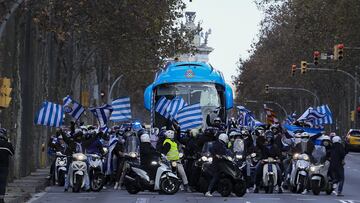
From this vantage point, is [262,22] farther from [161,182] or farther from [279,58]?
[161,182]

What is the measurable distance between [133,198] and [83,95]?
31423 millimetres

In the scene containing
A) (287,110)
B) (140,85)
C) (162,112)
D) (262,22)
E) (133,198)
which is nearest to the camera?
(133,198)

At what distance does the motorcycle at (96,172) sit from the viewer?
2892cm

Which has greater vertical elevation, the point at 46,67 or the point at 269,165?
the point at 46,67

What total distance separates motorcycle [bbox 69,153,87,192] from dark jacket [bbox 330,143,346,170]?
21.7ft

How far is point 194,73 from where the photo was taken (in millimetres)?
37406

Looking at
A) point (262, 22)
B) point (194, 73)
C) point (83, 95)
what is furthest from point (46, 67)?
point (262, 22)

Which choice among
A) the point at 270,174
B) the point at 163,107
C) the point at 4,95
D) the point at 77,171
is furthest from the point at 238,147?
the point at 4,95

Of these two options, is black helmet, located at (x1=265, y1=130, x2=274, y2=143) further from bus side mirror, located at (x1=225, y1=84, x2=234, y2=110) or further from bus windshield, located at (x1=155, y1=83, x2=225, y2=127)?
bus side mirror, located at (x1=225, y1=84, x2=234, y2=110)

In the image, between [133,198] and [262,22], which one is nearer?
[133,198]

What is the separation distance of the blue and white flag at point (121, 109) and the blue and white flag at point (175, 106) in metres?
1.78

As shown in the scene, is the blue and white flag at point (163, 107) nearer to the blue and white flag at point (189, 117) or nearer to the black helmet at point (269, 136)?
the blue and white flag at point (189, 117)

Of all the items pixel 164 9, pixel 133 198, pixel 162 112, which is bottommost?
pixel 133 198

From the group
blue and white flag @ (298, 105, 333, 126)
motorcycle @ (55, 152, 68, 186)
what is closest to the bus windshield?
blue and white flag @ (298, 105, 333, 126)
